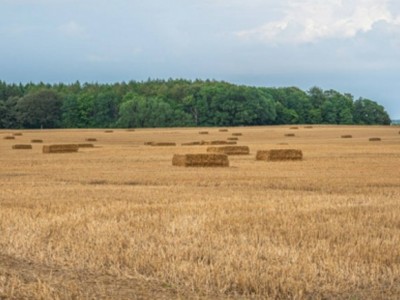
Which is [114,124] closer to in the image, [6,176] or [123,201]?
[6,176]

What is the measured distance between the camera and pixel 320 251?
11.2m

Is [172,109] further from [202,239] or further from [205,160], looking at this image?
[202,239]

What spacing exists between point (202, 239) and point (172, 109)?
396 feet

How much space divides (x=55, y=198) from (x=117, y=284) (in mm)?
8769

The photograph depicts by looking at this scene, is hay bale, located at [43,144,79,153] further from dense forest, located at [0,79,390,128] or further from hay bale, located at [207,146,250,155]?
dense forest, located at [0,79,390,128]

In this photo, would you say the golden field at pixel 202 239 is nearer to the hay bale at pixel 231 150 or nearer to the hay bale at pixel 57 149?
the hay bale at pixel 231 150

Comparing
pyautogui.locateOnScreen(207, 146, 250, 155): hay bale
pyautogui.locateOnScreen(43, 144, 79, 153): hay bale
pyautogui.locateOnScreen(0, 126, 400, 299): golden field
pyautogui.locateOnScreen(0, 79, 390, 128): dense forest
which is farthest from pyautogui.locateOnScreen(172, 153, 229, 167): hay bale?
pyautogui.locateOnScreen(0, 79, 390, 128): dense forest

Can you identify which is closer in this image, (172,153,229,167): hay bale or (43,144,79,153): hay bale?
(172,153,229,167): hay bale

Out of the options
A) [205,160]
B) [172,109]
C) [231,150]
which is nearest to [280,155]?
[205,160]

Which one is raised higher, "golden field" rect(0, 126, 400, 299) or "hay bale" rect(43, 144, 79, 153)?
"hay bale" rect(43, 144, 79, 153)

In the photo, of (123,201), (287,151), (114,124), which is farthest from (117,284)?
(114,124)

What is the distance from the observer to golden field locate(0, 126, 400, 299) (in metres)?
9.46

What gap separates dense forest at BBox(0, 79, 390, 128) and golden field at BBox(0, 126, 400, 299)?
103 m

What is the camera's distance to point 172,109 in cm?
13262
